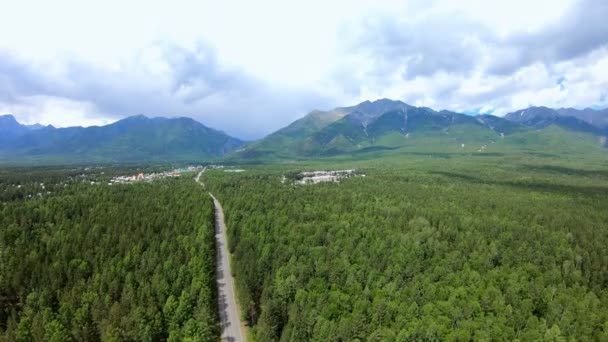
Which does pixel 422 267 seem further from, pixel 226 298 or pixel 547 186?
pixel 547 186

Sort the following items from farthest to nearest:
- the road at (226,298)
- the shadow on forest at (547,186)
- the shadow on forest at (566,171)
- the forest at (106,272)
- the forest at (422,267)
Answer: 1. the shadow on forest at (566,171)
2. the shadow on forest at (547,186)
3. the road at (226,298)
4. the forest at (106,272)
5. the forest at (422,267)

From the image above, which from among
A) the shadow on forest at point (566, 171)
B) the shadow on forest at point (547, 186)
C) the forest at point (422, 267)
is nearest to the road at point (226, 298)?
the forest at point (422, 267)

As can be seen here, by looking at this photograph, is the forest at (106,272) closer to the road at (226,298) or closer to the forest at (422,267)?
the road at (226,298)

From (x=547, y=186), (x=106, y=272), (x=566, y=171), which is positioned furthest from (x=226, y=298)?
(x=566, y=171)

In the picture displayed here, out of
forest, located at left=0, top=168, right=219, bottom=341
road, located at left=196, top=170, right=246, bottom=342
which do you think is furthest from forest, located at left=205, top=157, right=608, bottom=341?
forest, located at left=0, top=168, right=219, bottom=341

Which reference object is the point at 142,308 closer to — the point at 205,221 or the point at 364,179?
the point at 205,221
